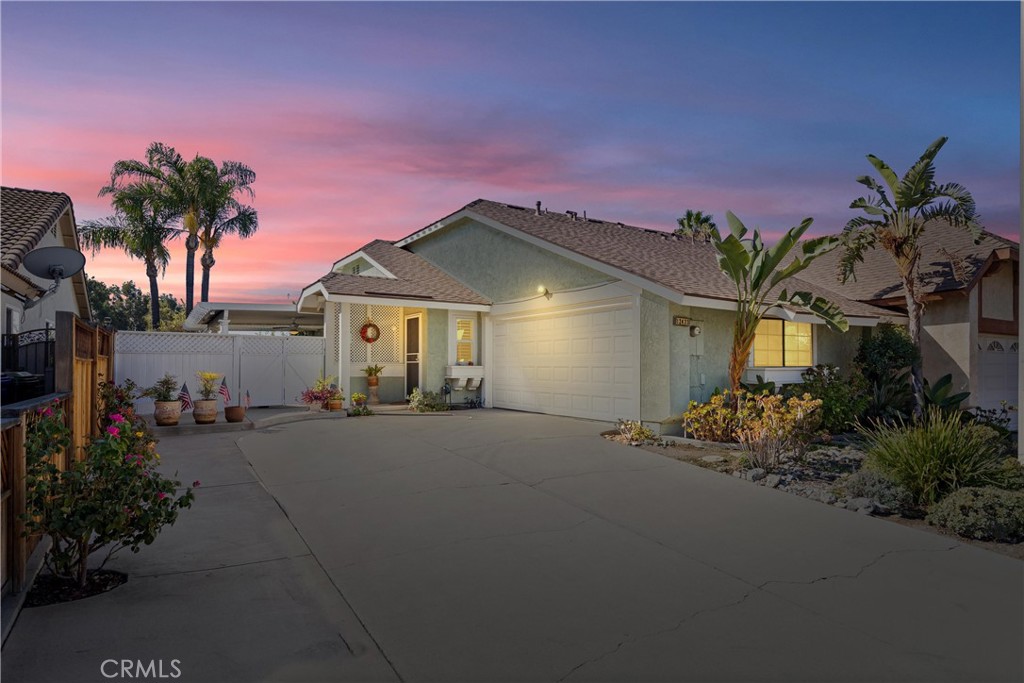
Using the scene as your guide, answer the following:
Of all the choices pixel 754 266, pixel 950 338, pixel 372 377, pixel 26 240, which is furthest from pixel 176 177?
pixel 950 338

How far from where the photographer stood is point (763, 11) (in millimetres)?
9359

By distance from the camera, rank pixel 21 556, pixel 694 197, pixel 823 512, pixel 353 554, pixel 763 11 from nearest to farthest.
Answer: pixel 21 556
pixel 353 554
pixel 823 512
pixel 763 11
pixel 694 197

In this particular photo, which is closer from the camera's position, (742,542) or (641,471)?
(742,542)

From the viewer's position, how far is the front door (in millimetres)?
16656

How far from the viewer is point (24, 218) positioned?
10.8m

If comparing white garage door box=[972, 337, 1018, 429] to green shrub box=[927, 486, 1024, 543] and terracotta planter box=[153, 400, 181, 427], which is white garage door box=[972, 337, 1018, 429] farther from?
terracotta planter box=[153, 400, 181, 427]

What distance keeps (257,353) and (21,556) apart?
12635 mm

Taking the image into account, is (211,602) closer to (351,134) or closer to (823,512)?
(823,512)

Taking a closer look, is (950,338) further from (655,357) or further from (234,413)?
(234,413)

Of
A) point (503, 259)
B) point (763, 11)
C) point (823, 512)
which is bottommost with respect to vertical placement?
point (823, 512)

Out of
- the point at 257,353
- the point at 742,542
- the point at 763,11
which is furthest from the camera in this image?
the point at 257,353

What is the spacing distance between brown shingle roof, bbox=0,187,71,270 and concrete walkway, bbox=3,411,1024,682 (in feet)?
16.2

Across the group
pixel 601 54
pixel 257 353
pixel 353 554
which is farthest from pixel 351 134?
pixel 353 554

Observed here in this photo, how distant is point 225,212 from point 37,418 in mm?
25616
